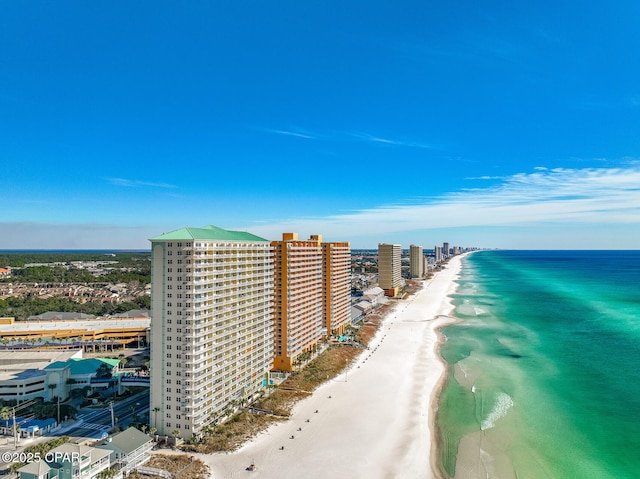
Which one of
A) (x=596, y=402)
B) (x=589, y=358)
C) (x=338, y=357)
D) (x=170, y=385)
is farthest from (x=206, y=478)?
(x=589, y=358)

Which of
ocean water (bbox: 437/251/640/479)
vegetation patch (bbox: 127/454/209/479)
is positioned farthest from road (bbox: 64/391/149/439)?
ocean water (bbox: 437/251/640/479)

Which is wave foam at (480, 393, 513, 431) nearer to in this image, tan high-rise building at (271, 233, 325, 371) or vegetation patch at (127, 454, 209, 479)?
tan high-rise building at (271, 233, 325, 371)

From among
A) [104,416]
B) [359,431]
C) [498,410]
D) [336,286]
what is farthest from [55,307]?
[498,410]

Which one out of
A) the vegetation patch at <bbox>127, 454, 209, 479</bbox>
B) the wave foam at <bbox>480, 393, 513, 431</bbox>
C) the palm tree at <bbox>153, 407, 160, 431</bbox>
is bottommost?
the wave foam at <bbox>480, 393, 513, 431</bbox>

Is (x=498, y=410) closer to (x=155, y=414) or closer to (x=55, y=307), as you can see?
(x=155, y=414)

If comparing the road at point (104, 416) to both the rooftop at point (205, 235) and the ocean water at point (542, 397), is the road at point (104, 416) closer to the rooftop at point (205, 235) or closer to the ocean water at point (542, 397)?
the rooftop at point (205, 235)

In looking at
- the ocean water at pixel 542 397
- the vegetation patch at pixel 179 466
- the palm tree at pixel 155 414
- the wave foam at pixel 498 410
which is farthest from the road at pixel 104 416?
the wave foam at pixel 498 410
